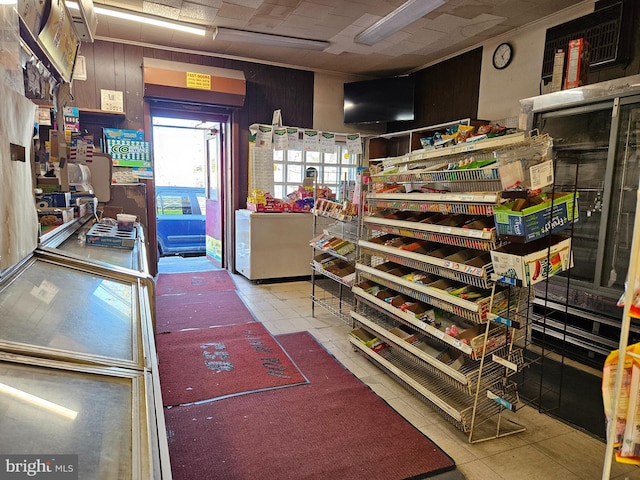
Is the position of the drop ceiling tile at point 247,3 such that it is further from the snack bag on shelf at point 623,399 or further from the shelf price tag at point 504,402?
the snack bag on shelf at point 623,399

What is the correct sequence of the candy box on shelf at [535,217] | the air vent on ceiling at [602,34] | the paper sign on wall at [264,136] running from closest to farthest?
the candy box on shelf at [535,217] < the air vent on ceiling at [602,34] < the paper sign on wall at [264,136]

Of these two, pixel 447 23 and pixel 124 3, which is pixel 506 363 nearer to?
pixel 447 23

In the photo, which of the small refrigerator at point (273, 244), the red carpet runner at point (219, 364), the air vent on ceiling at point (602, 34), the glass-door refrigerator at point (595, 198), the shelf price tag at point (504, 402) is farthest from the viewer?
the small refrigerator at point (273, 244)

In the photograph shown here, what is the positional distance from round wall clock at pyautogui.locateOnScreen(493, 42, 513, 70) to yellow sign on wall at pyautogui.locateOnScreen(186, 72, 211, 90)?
354 centimetres

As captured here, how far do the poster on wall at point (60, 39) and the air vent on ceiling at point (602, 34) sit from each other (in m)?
4.03

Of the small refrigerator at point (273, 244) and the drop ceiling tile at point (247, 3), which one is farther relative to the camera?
the small refrigerator at point (273, 244)

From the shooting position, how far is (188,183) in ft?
29.7

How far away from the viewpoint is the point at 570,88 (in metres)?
3.16

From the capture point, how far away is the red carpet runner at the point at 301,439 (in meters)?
1.87

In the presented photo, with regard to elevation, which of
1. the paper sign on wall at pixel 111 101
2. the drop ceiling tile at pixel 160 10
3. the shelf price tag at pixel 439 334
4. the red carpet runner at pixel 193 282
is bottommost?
the red carpet runner at pixel 193 282

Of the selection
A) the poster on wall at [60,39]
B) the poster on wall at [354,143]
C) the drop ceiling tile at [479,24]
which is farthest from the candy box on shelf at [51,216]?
the poster on wall at [354,143]

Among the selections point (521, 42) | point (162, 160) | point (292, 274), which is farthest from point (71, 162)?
point (162, 160)

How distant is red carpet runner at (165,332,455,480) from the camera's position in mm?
1873

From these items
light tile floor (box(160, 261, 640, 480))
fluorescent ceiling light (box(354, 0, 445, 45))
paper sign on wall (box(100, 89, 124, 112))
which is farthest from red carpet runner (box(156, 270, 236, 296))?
fluorescent ceiling light (box(354, 0, 445, 45))
